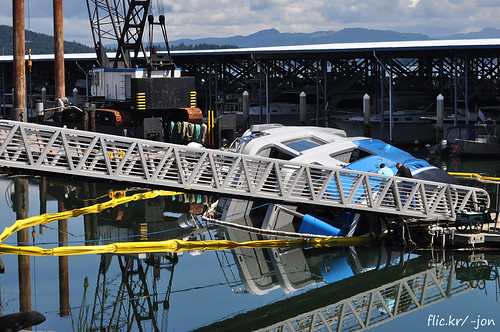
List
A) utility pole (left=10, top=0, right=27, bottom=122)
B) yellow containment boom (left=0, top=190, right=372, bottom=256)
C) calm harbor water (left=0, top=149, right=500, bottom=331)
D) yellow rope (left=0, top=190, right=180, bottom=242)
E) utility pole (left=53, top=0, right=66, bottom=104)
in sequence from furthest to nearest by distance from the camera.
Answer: utility pole (left=53, top=0, right=66, bottom=104) < utility pole (left=10, top=0, right=27, bottom=122) < yellow rope (left=0, top=190, right=180, bottom=242) < yellow containment boom (left=0, top=190, right=372, bottom=256) < calm harbor water (left=0, top=149, right=500, bottom=331)

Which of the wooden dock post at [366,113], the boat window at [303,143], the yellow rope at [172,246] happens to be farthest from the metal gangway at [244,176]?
the wooden dock post at [366,113]

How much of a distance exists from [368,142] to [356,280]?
6705mm

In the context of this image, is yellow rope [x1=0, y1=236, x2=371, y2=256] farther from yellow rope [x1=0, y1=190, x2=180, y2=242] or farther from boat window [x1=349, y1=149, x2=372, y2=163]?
boat window [x1=349, y1=149, x2=372, y2=163]

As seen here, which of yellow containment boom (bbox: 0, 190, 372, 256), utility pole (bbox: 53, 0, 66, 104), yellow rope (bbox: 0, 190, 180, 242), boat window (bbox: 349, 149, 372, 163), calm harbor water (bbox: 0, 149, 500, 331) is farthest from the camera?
utility pole (bbox: 53, 0, 66, 104)

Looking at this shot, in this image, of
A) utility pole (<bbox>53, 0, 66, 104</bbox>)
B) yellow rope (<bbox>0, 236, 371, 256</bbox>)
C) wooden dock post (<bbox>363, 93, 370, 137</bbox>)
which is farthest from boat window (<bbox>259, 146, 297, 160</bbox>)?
wooden dock post (<bbox>363, 93, 370, 137</bbox>)

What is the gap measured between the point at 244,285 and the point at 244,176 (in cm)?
261

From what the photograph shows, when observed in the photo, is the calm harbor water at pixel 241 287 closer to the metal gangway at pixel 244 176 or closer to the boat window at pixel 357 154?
the metal gangway at pixel 244 176

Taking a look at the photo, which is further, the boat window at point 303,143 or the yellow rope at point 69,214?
the boat window at point 303,143

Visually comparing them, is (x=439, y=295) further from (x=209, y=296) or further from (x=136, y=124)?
(x=136, y=124)

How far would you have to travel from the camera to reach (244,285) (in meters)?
19.3

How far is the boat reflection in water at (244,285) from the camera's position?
659 inches

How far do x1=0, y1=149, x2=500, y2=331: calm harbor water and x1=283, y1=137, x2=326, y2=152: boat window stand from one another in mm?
3148

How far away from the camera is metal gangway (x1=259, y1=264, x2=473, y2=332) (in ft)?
54.9

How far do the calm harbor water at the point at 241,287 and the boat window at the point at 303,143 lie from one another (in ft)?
10.3
